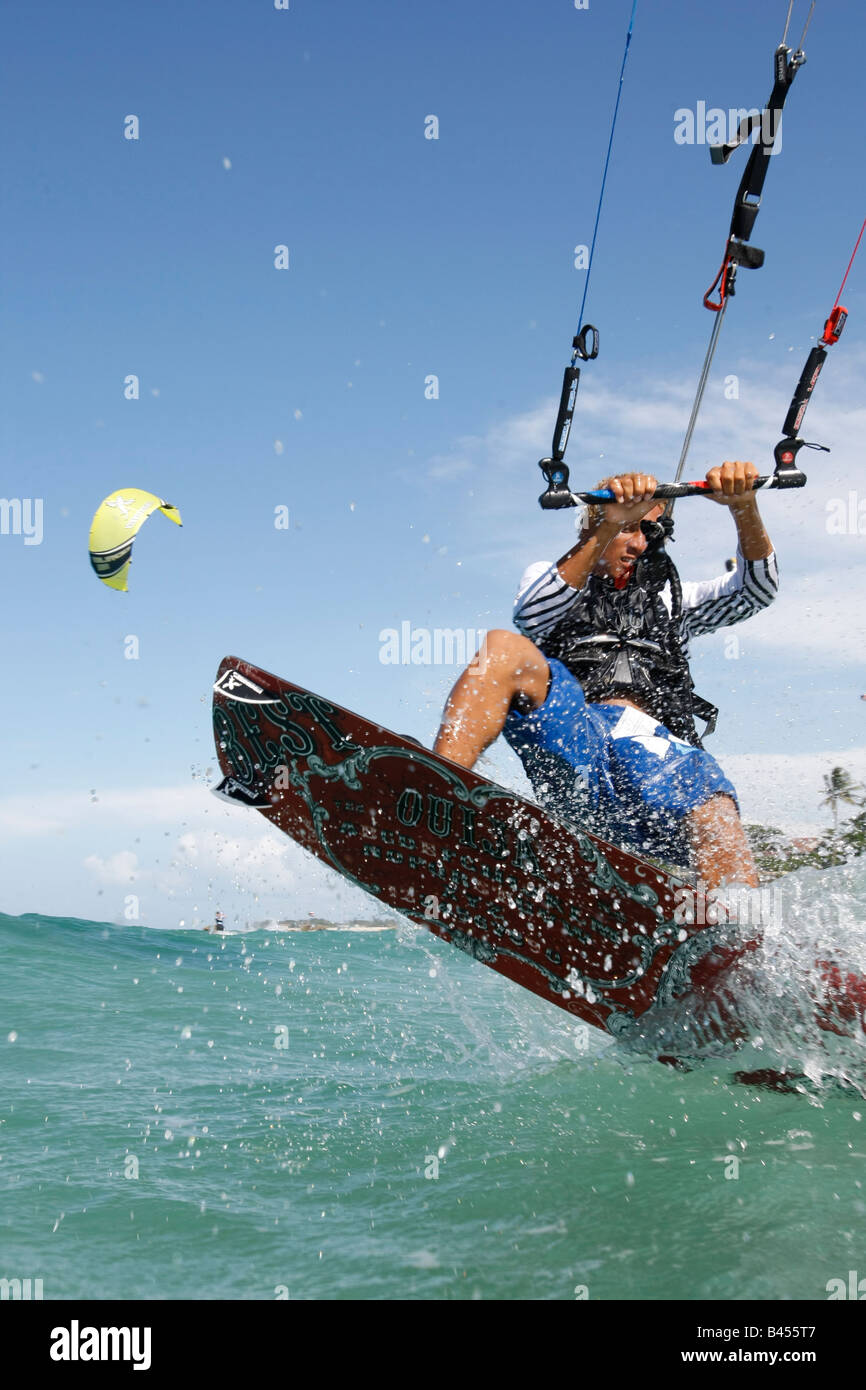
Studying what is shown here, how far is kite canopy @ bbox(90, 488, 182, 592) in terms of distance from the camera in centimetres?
431

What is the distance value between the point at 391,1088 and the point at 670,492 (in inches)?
108

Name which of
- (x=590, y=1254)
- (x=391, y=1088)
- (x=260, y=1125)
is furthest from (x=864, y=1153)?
(x=260, y=1125)

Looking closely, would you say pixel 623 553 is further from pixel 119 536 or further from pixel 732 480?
pixel 119 536

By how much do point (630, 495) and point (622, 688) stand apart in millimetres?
826

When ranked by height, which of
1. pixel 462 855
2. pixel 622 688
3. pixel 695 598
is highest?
pixel 695 598

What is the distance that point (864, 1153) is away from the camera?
3.08m

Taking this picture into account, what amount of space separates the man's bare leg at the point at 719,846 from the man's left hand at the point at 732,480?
1.13m

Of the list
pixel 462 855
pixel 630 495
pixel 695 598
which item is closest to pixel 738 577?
pixel 695 598

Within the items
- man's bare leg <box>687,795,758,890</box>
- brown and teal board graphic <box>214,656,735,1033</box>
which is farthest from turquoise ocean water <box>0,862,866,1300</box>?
brown and teal board graphic <box>214,656,735,1033</box>

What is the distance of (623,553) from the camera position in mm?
3789

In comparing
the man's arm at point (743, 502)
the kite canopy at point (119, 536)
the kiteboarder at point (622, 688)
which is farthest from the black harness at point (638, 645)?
the kite canopy at point (119, 536)

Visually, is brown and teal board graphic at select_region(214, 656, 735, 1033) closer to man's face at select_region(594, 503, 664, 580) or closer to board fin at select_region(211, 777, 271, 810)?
board fin at select_region(211, 777, 271, 810)

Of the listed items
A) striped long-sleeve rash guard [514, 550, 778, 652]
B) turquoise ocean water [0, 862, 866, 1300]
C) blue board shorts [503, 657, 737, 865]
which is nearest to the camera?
turquoise ocean water [0, 862, 866, 1300]
